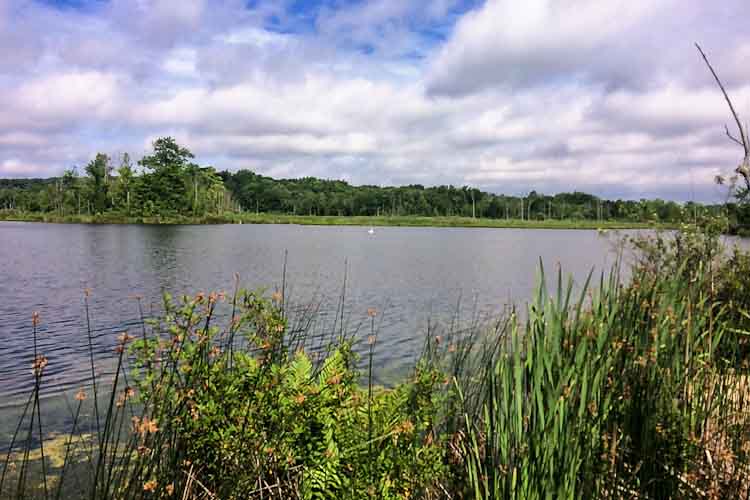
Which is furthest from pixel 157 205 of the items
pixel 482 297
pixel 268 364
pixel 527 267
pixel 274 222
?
pixel 268 364

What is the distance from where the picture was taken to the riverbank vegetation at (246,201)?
86.4 metres

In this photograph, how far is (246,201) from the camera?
500 feet

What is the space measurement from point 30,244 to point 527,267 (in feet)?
112

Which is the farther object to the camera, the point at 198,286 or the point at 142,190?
the point at 142,190

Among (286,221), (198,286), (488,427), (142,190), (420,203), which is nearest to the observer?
(488,427)

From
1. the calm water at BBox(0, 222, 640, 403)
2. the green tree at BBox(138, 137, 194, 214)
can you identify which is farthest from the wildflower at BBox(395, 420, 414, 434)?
the green tree at BBox(138, 137, 194, 214)

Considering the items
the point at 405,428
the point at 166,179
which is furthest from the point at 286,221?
the point at 405,428

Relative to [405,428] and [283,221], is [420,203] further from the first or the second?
[405,428]

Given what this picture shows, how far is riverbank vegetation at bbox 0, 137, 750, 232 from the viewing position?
86438mm

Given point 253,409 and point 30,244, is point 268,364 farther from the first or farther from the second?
point 30,244

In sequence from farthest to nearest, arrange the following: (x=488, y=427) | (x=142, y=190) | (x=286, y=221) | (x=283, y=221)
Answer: (x=286, y=221) → (x=283, y=221) → (x=142, y=190) → (x=488, y=427)

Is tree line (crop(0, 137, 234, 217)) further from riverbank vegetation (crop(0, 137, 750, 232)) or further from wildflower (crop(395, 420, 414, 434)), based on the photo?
wildflower (crop(395, 420, 414, 434))

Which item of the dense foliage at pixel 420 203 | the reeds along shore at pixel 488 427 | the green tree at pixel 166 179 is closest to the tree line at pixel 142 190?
the green tree at pixel 166 179

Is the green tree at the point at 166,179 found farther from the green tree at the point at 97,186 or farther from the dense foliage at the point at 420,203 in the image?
the dense foliage at the point at 420,203
